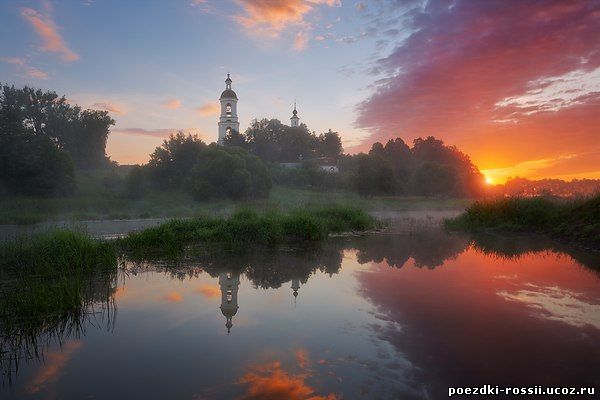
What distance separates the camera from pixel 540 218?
20.0m

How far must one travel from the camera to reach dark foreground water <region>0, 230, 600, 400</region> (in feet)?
18.1

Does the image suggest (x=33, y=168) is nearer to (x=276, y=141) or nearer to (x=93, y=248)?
(x=93, y=248)

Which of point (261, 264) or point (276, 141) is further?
point (276, 141)

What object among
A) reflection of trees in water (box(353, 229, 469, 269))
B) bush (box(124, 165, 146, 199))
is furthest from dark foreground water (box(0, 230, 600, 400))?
bush (box(124, 165, 146, 199))

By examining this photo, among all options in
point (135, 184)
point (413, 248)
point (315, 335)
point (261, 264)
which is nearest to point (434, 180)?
point (135, 184)

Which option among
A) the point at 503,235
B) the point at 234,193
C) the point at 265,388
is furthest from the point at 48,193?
the point at 265,388

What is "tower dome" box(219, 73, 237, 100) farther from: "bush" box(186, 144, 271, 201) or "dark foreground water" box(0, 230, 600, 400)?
"dark foreground water" box(0, 230, 600, 400)

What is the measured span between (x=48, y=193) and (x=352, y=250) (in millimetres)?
34012

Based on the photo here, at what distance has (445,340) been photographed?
6.82 metres

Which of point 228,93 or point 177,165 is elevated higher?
point 228,93

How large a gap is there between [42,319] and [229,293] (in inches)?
153

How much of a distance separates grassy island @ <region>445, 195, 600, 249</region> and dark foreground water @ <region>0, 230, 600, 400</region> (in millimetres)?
5504

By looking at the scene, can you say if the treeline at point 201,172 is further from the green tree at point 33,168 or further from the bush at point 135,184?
the green tree at point 33,168

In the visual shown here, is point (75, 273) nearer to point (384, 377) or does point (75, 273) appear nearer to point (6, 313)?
point (6, 313)
